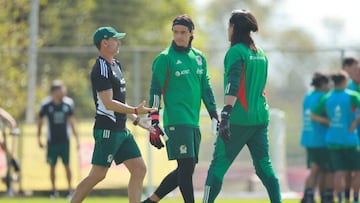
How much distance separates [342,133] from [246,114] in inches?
174

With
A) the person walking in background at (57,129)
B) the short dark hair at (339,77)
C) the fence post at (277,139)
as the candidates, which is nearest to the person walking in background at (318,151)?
the short dark hair at (339,77)

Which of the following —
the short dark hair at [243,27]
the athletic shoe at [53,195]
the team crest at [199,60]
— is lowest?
the athletic shoe at [53,195]

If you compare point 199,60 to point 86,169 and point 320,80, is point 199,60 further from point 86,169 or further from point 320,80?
point 86,169

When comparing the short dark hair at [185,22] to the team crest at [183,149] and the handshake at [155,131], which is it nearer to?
the handshake at [155,131]

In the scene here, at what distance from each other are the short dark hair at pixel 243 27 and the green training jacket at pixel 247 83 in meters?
0.08

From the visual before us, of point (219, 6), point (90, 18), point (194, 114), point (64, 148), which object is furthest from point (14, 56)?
point (219, 6)

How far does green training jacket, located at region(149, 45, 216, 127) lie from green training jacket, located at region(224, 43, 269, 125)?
640 mm

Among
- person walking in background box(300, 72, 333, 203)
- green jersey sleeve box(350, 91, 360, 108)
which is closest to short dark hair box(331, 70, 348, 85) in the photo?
green jersey sleeve box(350, 91, 360, 108)

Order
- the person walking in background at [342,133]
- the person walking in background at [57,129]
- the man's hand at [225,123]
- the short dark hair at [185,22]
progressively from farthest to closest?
the person walking in background at [57,129] < the person walking in background at [342,133] < the short dark hair at [185,22] < the man's hand at [225,123]

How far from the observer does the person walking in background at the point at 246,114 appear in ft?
38.4

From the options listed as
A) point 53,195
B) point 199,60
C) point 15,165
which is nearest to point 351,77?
point 199,60

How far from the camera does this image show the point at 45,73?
24.5 m

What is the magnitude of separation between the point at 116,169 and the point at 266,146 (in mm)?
10602

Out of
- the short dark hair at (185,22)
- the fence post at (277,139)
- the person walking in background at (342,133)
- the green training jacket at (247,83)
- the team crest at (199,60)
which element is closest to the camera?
the green training jacket at (247,83)
